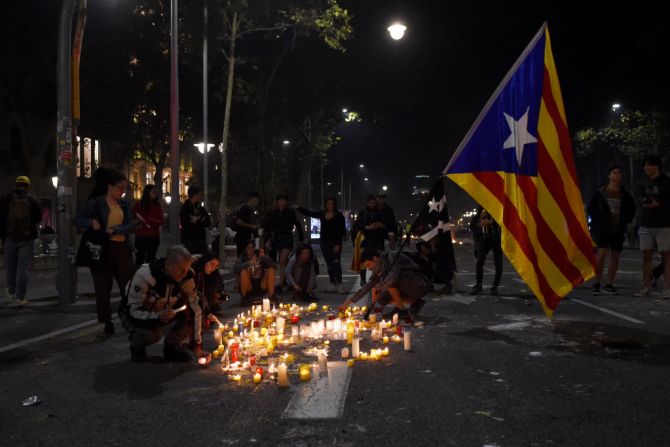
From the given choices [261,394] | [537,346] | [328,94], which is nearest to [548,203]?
[537,346]

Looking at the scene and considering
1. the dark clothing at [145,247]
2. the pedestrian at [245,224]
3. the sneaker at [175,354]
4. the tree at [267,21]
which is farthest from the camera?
the tree at [267,21]

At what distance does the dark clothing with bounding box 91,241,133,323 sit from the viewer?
756cm

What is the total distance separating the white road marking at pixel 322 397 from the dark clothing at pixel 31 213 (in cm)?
644

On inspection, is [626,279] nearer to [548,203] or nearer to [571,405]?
[548,203]

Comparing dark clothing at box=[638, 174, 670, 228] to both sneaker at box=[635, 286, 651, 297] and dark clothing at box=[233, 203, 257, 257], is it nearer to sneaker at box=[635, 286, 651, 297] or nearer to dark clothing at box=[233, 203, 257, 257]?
sneaker at box=[635, 286, 651, 297]

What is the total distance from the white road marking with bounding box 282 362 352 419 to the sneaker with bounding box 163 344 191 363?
1.33m

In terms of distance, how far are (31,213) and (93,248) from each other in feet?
10.1

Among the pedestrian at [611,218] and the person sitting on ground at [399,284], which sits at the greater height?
the pedestrian at [611,218]

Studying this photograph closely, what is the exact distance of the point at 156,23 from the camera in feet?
104

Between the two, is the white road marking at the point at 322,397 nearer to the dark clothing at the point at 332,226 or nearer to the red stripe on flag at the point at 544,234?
the red stripe on flag at the point at 544,234

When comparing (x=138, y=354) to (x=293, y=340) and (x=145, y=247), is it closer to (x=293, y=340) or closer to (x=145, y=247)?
(x=293, y=340)

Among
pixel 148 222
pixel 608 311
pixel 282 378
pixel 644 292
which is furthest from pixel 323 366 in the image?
pixel 644 292

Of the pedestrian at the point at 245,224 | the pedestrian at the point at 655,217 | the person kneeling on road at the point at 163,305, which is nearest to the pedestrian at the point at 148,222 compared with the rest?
the pedestrian at the point at 245,224

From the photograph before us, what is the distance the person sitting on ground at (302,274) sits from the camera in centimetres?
1048
